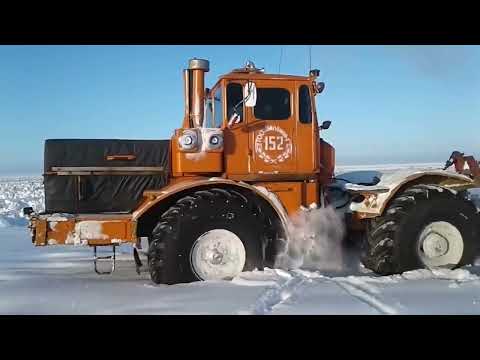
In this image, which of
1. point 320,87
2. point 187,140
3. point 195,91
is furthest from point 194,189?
point 320,87

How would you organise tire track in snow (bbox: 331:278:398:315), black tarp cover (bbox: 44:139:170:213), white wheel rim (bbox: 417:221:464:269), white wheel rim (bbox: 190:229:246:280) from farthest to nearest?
1. white wheel rim (bbox: 417:221:464:269)
2. black tarp cover (bbox: 44:139:170:213)
3. white wheel rim (bbox: 190:229:246:280)
4. tire track in snow (bbox: 331:278:398:315)

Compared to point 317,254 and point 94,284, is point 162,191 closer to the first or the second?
point 94,284

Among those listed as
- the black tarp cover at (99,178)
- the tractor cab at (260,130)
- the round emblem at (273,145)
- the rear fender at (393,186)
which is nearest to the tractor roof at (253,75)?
the tractor cab at (260,130)

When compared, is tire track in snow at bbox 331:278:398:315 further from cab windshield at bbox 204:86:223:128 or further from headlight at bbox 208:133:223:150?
cab windshield at bbox 204:86:223:128

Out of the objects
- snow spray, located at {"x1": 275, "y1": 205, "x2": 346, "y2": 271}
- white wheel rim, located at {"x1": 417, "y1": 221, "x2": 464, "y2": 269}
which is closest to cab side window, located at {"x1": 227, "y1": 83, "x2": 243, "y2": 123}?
snow spray, located at {"x1": 275, "y1": 205, "x2": 346, "y2": 271}

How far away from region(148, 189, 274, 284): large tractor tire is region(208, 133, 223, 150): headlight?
1.96ft

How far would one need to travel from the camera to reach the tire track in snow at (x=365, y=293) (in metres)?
4.61

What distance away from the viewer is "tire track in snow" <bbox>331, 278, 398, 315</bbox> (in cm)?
461

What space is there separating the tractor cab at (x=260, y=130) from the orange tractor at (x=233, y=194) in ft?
0.05

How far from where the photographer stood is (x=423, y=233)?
21.6 feet

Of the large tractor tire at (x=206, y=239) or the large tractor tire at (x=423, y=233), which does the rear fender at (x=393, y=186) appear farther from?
the large tractor tire at (x=206, y=239)

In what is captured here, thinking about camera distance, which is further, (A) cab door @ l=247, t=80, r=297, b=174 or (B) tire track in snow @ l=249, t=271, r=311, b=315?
(A) cab door @ l=247, t=80, r=297, b=174

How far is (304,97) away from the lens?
6848mm
